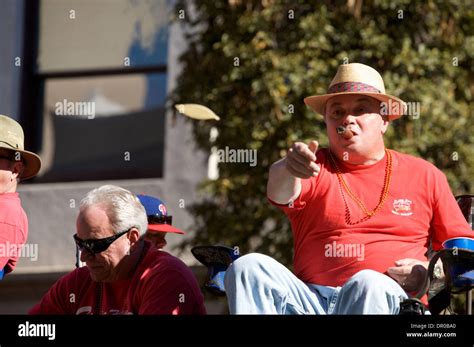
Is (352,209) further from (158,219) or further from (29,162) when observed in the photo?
(29,162)

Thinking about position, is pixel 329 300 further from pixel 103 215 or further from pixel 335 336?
pixel 103 215

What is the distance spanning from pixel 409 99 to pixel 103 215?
416 cm

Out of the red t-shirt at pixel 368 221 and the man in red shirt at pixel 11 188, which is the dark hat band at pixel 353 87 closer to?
the red t-shirt at pixel 368 221

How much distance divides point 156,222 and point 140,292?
3.79ft

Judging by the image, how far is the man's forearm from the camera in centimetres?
445

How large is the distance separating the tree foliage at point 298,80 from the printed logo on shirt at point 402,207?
327 centimetres

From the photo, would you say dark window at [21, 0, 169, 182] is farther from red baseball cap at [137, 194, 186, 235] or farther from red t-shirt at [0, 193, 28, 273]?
red t-shirt at [0, 193, 28, 273]

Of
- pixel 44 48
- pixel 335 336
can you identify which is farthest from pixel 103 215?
pixel 44 48

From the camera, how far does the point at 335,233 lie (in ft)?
15.1

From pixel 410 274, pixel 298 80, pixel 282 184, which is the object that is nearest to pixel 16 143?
pixel 282 184

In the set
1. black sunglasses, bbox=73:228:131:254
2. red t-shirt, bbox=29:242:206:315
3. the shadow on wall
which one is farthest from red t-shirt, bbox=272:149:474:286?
the shadow on wall

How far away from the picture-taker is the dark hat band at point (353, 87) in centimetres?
482

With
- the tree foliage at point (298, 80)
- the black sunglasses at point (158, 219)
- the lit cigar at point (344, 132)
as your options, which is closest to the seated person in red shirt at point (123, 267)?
the lit cigar at point (344, 132)

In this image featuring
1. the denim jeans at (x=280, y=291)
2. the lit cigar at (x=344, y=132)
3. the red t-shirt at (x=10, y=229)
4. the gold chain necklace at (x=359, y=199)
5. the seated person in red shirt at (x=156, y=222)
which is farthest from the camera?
the seated person in red shirt at (x=156, y=222)
